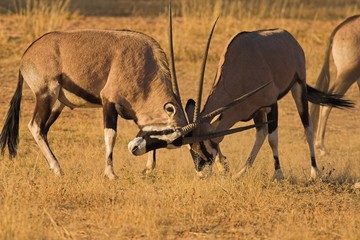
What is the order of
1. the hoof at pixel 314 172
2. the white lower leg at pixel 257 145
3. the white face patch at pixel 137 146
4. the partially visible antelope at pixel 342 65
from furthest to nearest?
the partially visible antelope at pixel 342 65 < the hoof at pixel 314 172 < the white lower leg at pixel 257 145 < the white face patch at pixel 137 146

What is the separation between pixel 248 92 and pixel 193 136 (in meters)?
0.86

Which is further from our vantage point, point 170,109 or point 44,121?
point 44,121

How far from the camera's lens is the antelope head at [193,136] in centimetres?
851

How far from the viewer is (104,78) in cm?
902

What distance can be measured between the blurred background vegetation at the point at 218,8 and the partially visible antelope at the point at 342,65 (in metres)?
5.33

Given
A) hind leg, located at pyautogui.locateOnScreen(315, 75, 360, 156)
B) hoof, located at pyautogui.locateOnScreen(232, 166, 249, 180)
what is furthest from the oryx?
hind leg, located at pyautogui.locateOnScreen(315, 75, 360, 156)

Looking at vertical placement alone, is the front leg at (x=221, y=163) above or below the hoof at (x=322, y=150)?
above

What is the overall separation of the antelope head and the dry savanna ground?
25cm

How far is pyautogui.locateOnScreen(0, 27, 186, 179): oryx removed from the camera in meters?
8.91

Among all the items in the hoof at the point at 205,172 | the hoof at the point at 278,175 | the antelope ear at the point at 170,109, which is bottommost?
the hoof at the point at 278,175

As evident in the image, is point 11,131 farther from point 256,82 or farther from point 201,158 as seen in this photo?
point 256,82

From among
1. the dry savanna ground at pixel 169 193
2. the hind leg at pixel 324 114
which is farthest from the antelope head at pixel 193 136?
the hind leg at pixel 324 114

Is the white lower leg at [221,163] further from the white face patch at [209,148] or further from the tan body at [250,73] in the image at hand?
the white face patch at [209,148]

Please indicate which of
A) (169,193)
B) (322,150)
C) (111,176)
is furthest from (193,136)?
(322,150)
